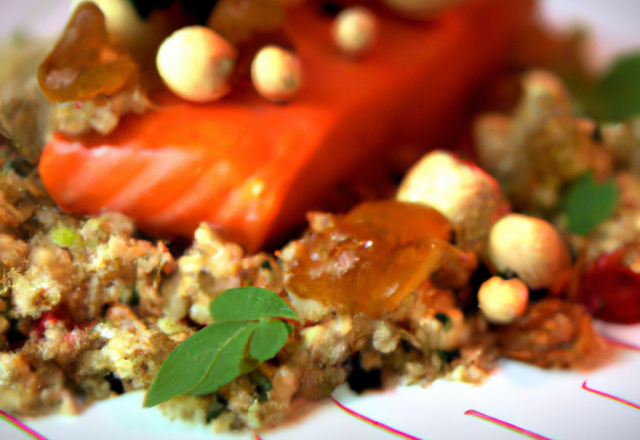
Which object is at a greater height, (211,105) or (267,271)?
(211,105)

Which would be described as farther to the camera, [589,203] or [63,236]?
[589,203]

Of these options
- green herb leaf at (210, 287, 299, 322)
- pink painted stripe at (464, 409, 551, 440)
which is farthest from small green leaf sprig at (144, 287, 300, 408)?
pink painted stripe at (464, 409, 551, 440)

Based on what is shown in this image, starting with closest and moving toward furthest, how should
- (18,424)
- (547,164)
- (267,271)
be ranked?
(18,424)
(267,271)
(547,164)

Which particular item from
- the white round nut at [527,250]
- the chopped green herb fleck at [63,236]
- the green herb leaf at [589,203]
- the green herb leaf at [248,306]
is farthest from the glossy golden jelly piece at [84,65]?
the green herb leaf at [589,203]

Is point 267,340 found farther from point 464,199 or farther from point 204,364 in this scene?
point 464,199

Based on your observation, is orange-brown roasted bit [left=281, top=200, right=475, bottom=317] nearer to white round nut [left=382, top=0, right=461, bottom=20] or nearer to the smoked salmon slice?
the smoked salmon slice

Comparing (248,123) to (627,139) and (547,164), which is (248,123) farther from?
(627,139)

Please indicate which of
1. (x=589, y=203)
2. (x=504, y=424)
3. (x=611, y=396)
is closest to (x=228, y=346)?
(x=504, y=424)

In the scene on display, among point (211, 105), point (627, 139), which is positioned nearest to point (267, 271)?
point (211, 105)
